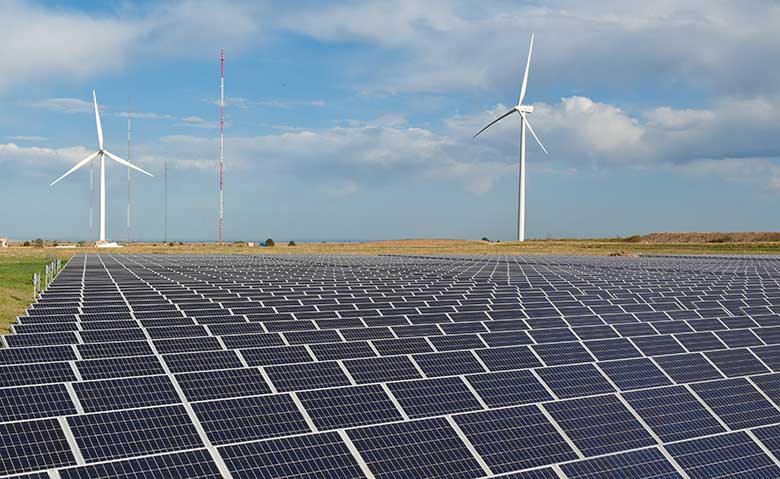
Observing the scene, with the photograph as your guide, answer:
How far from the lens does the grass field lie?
47.0 metres

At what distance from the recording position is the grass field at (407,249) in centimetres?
4699

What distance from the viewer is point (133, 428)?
1127 cm

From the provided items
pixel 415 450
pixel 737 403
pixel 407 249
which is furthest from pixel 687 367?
pixel 407 249

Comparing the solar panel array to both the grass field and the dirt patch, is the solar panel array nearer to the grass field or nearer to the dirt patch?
the grass field

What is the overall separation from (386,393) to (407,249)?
348 ft

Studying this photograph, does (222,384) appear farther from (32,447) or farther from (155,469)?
(32,447)

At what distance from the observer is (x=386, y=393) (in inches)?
538

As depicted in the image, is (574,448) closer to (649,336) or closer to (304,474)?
(304,474)

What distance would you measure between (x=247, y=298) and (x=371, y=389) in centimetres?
1634

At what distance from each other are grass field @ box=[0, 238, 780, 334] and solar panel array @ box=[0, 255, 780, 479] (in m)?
13.9

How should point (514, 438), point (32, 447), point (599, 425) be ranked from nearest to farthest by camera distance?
point (32, 447)
point (514, 438)
point (599, 425)

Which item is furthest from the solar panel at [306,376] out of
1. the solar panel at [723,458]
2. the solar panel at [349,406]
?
the solar panel at [723,458]

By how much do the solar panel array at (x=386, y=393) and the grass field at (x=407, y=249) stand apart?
45.6 ft

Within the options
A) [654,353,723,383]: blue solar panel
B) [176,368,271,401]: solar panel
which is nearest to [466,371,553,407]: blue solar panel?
[654,353,723,383]: blue solar panel
